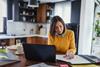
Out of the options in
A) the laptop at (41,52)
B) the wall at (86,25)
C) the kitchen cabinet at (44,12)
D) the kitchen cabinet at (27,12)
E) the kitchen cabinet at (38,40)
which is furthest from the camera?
the kitchen cabinet at (44,12)

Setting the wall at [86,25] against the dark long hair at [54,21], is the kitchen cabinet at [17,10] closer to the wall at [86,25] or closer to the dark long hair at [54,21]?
the wall at [86,25]

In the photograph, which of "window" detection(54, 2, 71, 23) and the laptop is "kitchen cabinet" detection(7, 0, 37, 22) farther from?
the laptop

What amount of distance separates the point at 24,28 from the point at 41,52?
3822 millimetres

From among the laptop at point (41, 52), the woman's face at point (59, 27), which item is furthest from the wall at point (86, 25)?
the laptop at point (41, 52)

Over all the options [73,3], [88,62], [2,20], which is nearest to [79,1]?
[73,3]

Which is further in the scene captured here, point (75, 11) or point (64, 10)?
point (64, 10)

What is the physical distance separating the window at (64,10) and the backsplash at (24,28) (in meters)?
0.67

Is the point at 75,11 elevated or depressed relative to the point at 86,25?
elevated

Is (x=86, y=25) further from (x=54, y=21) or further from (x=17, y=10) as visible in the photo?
(x=17, y=10)

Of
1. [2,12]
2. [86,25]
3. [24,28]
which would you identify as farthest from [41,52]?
[24,28]

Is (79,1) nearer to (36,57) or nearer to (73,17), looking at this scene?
(73,17)

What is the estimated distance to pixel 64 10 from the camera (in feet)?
16.2

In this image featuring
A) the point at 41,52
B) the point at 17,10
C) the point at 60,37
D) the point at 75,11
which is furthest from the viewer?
the point at 17,10

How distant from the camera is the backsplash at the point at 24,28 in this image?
4.79 m
